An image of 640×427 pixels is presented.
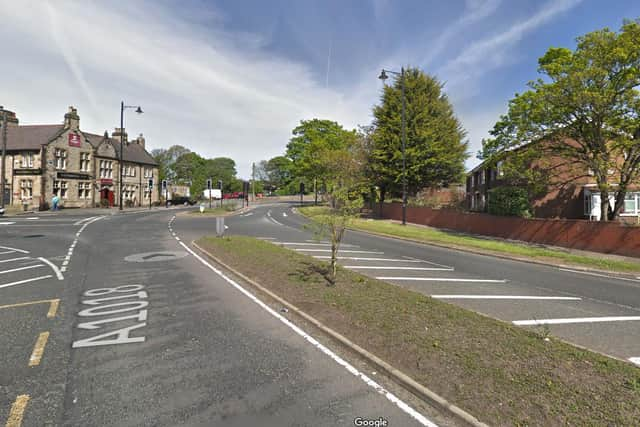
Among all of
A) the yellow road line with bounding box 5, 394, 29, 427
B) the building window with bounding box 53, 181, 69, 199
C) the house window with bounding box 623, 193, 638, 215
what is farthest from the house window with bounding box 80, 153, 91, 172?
the house window with bounding box 623, 193, 638, 215

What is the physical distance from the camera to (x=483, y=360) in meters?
4.53

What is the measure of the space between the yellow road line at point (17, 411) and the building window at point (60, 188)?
1741 inches

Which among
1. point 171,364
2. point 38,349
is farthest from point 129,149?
point 171,364

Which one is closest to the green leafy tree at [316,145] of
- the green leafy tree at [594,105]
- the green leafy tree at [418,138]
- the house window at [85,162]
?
the green leafy tree at [418,138]

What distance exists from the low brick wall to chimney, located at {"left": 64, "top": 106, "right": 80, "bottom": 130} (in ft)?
143

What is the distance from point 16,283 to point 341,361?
914 cm

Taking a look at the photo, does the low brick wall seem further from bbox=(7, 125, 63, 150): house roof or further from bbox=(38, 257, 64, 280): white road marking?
bbox=(7, 125, 63, 150): house roof

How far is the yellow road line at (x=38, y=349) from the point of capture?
456cm

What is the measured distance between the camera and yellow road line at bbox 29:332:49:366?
15.0ft

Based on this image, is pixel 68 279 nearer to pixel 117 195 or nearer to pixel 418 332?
pixel 418 332

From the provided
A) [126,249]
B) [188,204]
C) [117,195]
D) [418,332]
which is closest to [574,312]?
[418,332]

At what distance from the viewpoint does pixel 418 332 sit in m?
5.46

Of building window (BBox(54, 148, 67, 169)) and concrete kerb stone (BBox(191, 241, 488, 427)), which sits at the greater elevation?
building window (BBox(54, 148, 67, 169))

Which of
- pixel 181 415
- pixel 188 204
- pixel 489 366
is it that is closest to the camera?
pixel 181 415
